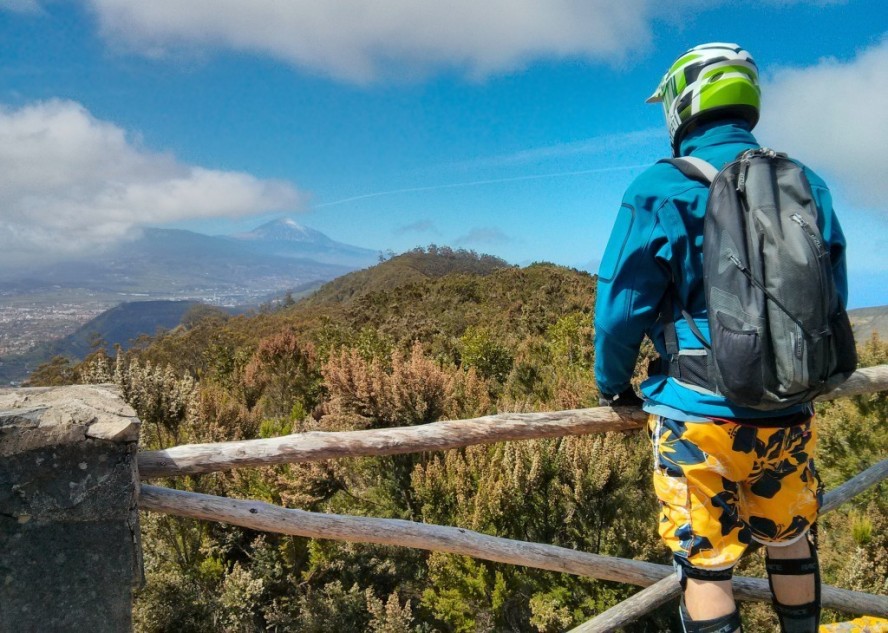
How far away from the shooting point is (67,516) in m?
1.42

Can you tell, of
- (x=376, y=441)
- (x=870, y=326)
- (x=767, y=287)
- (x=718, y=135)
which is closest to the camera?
(x=767, y=287)

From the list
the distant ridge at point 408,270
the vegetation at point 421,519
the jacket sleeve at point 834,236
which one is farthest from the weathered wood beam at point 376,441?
the distant ridge at point 408,270

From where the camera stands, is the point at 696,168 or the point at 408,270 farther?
the point at 408,270

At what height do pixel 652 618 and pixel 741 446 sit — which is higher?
pixel 741 446

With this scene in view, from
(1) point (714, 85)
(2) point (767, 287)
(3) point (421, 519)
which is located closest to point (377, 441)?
(2) point (767, 287)

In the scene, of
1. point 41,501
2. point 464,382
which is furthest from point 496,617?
point 464,382

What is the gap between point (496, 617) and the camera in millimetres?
3213

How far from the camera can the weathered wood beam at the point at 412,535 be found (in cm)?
178

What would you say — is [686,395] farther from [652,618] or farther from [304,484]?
[304,484]

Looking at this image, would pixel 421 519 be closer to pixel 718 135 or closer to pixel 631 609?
pixel 631 609

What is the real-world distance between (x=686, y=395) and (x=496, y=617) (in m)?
2.42

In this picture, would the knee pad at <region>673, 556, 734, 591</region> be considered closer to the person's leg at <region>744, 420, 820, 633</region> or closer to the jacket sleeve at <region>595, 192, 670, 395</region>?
the person's leg at <region>744, 420, 820, 633</region>

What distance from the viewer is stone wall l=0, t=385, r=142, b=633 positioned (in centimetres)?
138

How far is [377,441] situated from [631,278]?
42.0 inches
